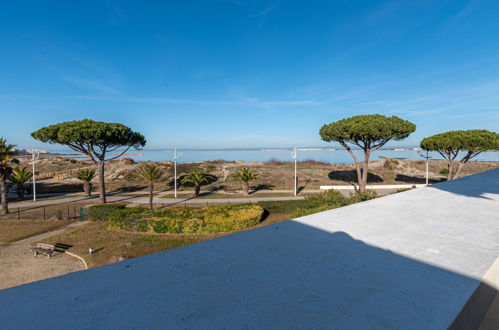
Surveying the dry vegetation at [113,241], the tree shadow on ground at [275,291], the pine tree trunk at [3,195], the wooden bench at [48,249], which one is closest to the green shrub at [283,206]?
the dry vegetation at [113,241]

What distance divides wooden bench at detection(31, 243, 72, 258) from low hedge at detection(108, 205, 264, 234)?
2709 millimetres

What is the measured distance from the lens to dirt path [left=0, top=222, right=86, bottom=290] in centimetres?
820

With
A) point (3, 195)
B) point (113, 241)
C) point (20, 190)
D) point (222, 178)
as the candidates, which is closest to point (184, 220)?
point (113, 241)

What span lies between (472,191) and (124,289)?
763 cm

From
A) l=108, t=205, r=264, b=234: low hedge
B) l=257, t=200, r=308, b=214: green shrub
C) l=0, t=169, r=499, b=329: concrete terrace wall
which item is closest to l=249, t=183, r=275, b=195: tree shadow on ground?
l=257, t=200, r=308, b=214: green shrub

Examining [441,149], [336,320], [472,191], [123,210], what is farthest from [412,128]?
[336,320]

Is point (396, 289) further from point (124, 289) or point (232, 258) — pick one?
point (124, 289)

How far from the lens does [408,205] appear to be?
4.57 metres

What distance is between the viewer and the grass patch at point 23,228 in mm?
12507

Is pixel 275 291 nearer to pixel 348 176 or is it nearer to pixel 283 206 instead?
pixel 283 206

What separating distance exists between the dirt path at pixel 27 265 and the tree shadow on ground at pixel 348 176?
33168mm

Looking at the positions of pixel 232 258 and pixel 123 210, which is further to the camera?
pixel 123 210

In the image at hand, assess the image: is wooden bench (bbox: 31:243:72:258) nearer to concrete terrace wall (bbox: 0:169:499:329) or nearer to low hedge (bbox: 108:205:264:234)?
low hedge (bbox: 108:205:264:234)

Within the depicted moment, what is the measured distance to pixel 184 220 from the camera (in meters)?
12.8
